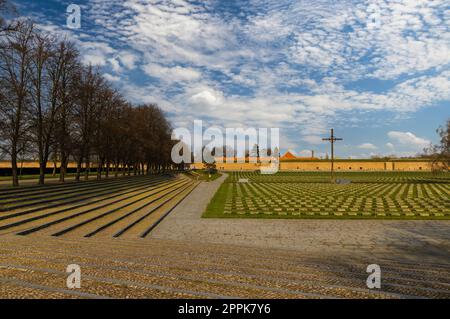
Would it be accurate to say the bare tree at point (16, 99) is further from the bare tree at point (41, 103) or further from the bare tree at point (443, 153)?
the bare tree at point (443, 153)

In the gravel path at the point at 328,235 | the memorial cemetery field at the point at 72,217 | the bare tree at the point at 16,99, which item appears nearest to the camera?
the gravel path at the point at 328,235

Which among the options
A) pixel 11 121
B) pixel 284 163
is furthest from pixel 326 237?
pixel 284 163

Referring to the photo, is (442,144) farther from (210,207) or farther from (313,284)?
(313,284)

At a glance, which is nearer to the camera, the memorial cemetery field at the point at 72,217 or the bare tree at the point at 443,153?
the memorial cemetery field at the point at 72,217

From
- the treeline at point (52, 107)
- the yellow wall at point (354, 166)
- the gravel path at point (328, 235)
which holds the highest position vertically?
the treeline at point (52, 107)

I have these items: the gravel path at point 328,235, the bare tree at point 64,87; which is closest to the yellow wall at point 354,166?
the bare tree at point 64,87

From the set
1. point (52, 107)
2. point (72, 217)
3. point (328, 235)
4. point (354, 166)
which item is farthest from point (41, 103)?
point (354, 166)

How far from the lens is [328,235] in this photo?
10930 millimetres

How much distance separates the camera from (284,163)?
11025 centimetres

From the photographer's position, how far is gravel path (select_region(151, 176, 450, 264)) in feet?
29.6

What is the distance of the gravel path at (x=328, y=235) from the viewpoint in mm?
9023

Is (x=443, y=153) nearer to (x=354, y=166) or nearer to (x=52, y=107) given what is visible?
(x=52, y=107)

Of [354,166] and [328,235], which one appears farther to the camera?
[354,166]

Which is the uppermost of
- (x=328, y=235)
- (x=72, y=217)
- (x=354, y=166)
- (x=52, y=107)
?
(x=52, y=107)
